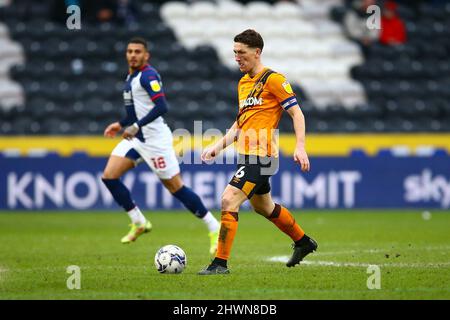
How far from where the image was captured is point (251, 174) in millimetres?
8547

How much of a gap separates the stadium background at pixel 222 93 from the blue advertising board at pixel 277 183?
0.02 meters

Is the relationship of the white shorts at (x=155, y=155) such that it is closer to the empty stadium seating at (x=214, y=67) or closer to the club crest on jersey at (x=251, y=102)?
the club crest on jersey at (x=251, y=102)

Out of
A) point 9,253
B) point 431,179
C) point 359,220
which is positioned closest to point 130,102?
point 9,253

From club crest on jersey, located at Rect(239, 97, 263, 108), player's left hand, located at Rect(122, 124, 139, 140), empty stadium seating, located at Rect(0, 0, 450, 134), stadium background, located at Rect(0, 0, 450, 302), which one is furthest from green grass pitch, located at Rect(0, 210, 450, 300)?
empty stadium seating, located at Rect(0, 0, 450, 134)

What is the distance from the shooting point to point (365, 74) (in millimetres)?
22453

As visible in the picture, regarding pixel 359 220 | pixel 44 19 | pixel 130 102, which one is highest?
pixel 44 19

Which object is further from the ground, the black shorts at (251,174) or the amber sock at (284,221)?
the black shorts at (251,174)

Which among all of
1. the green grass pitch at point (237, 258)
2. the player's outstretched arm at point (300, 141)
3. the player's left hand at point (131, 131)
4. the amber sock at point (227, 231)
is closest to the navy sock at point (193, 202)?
the green grass pitch at point (237, 258)

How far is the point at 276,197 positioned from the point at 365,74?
19.5 feet

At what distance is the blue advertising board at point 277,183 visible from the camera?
57.6 ft

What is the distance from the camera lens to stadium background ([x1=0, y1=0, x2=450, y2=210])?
1775 cm

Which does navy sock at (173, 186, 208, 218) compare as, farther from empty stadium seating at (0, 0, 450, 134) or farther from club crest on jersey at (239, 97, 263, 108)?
empty stadium seating at (0, 0, 450, 134)
